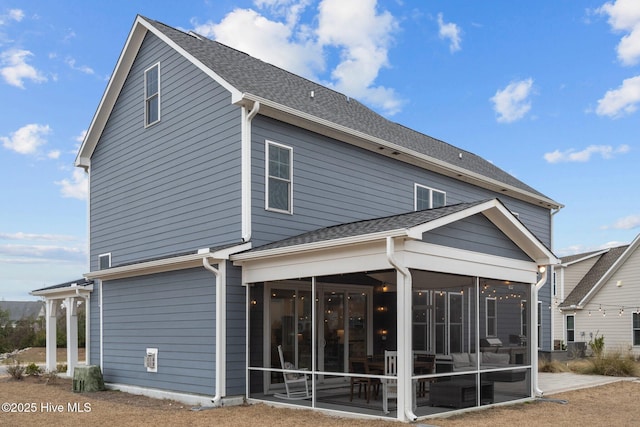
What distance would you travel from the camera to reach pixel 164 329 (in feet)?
42.7

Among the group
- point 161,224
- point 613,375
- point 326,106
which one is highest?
point 326,106

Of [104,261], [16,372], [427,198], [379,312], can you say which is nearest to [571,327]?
[427,198]

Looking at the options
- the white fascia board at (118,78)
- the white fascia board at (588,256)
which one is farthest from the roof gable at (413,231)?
the white fascia board at (588,256)

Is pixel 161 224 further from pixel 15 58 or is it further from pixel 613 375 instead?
pixel 613 375

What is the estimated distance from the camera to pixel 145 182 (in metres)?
14.8

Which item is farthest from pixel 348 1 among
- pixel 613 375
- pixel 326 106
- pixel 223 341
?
pixel 613 375

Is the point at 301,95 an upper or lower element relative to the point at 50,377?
upper

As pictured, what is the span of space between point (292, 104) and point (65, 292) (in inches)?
352

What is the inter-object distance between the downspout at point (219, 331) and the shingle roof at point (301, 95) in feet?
11.1

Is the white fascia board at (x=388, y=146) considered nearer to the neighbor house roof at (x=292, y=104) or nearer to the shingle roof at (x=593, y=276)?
the neighbor house roof at (x=292, y=104)

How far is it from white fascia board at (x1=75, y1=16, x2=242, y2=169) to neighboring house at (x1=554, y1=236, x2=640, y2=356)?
1965 centimetres

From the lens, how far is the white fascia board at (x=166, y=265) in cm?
1141

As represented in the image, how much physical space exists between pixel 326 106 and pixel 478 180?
5476 millimetres

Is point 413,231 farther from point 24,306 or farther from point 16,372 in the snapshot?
point 24,306
